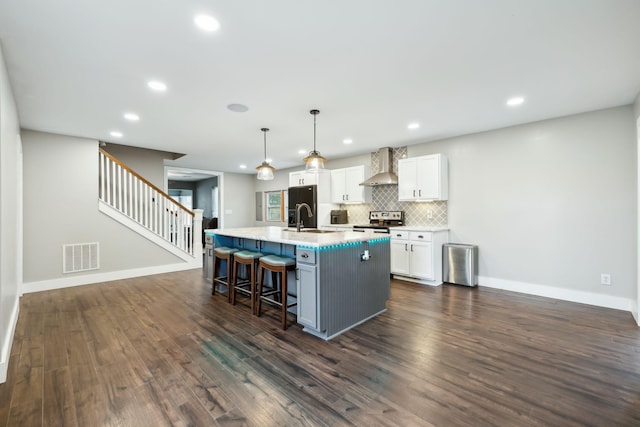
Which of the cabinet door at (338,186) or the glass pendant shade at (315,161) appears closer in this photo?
the glass pendant shade at (315,161)

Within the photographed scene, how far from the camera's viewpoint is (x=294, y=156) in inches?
249

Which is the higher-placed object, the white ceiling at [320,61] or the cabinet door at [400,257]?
the white ceiling at [320,61]

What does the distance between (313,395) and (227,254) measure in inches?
93.1

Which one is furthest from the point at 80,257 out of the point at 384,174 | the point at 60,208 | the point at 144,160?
the point at 384,174

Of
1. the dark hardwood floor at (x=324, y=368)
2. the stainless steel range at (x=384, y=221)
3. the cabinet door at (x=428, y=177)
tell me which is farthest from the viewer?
the stainless steel range at (x=384, y=221)

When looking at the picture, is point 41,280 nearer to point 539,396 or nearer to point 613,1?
point 539,396

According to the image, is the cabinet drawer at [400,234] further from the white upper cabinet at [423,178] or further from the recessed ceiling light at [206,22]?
the recessed ceiling light at [206,22]

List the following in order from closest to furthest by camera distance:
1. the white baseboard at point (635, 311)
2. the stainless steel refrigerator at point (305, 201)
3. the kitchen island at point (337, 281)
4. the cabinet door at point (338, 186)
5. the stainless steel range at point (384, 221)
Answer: the kitchen island at point (337, 281), the white baseboard at point (635, 311), the stainless steel range at point (384, 221), the stainless steel refrigerator at point (305, 201), the cabinet door at point (338, 186)

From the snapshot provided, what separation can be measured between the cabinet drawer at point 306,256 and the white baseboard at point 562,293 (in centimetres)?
321

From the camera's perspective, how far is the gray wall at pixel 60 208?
4.25 metres

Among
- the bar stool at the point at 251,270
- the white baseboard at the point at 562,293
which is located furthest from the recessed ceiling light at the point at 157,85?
Result: the white baseboard at the point at 562,293

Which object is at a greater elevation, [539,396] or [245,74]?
[245,74]

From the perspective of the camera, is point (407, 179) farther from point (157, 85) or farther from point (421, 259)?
point (157, 85)

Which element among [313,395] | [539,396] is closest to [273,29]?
[313,395]
